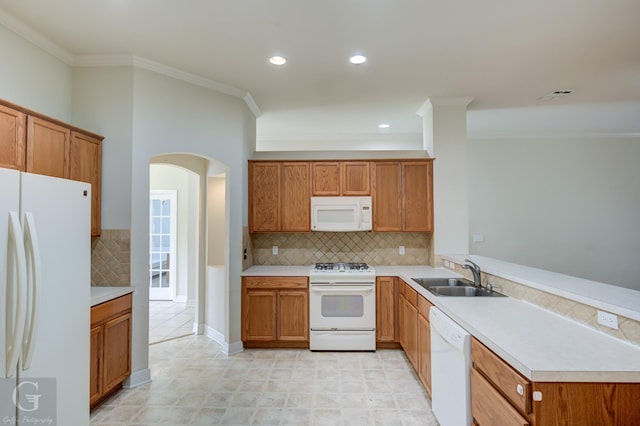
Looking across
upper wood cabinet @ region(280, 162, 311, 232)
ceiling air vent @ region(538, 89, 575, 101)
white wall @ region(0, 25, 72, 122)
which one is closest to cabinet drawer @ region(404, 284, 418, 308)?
upper wood cabinet @ region(280, 162, 311, 232)

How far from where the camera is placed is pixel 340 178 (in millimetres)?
4129

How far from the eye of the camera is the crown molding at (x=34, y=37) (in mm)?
2384

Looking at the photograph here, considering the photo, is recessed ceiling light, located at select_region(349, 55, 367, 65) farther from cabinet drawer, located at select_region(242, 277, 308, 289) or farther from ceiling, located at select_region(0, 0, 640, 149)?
cabinet drawer, located at select_region(242, 277, 308, 289)

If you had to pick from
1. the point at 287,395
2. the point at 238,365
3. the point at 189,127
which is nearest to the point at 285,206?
the point at 189,127

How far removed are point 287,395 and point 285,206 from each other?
217cm

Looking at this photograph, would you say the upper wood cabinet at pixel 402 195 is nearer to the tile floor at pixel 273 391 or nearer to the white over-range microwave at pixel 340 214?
the white over-range microwave at pixel 340 214

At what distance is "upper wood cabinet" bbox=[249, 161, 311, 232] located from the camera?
412cm

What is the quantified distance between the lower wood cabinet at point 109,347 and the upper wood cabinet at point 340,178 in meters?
2.43

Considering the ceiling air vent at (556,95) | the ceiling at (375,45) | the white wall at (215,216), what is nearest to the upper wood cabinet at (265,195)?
the white wall at (215,216)

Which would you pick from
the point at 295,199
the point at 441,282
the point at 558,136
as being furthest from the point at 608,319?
the point at 558,136

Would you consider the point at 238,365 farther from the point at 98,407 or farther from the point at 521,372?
the point at 521,372

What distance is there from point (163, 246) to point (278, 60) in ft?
15.3

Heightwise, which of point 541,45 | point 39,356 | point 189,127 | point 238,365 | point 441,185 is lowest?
point 238,365

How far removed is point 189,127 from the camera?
336 centimetres
